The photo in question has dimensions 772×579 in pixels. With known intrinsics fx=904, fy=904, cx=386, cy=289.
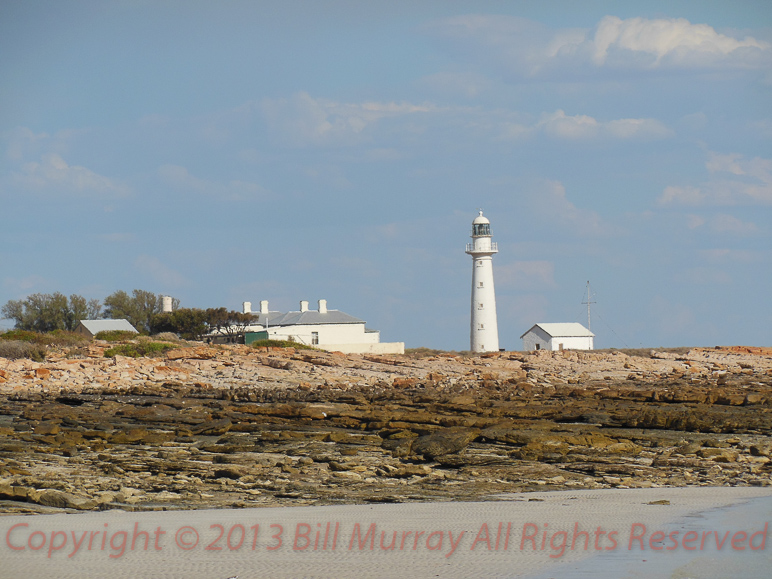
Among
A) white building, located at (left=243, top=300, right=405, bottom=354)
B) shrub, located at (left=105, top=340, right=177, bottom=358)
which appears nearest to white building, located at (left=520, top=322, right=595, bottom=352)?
white building, located at (left=243, top=300, right=405, bottom=354)

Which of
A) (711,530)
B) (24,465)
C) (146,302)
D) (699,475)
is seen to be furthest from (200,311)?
(711,530)

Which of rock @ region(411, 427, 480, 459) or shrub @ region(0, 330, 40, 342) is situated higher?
shrub @ region(0, 330, 40, 342)

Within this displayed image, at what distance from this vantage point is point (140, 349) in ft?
117


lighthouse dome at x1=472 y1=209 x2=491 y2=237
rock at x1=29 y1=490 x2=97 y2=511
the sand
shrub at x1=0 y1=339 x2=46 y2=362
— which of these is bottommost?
rock at x1=29 y1=490 x2=97 y2=511

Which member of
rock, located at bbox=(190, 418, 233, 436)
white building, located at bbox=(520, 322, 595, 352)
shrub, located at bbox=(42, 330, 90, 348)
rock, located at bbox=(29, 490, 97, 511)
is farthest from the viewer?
white building, located at bbox=(520, 322, 595, 352)

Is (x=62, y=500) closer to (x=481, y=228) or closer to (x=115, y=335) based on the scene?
(x=115, y=335)

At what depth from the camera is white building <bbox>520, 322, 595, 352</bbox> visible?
173ft

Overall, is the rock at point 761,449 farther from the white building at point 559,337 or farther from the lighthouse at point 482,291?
the white building at point 559,337

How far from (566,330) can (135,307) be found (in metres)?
27.4

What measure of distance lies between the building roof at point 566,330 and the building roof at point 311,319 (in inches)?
446

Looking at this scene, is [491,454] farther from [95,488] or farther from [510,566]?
[510,566]

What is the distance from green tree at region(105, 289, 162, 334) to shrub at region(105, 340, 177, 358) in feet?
65.9

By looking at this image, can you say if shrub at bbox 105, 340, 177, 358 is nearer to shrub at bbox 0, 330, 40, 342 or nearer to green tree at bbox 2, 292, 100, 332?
shrub at bbox 0, 330, 40, 342

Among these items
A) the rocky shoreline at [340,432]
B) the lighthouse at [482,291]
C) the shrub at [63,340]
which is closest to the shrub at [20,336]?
the shrub at [63,340]
